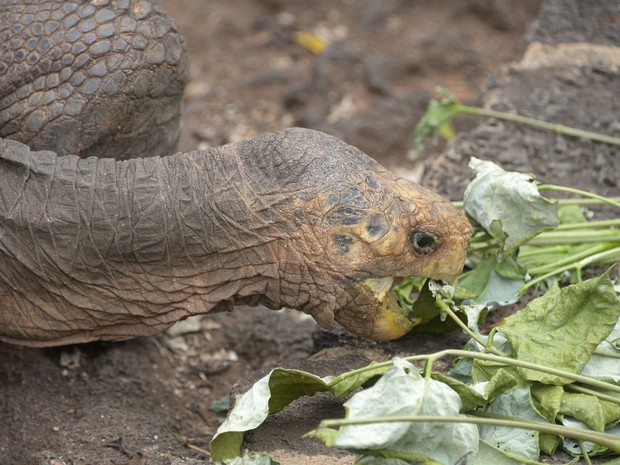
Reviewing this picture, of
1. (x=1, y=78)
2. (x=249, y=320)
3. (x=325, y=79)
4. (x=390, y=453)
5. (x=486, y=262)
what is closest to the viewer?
(x=390, y=453)

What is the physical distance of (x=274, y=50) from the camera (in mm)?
7223

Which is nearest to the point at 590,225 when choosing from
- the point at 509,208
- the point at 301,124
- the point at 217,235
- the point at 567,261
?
the point at 567,261

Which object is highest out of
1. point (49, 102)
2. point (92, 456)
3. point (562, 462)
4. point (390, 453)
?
point (49, 102)

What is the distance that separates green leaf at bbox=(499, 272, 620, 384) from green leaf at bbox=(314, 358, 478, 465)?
48cm

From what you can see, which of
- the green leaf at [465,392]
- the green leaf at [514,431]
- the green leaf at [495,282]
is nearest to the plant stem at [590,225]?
the green leaf at [495,282]

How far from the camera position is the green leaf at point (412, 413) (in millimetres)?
2629

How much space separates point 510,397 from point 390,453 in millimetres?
596

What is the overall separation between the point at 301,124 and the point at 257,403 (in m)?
3.56

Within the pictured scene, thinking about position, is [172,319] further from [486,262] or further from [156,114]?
[486,262]

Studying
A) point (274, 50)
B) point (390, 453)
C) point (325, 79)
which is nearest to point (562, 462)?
point (390, 453)

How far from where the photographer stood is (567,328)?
3184mm

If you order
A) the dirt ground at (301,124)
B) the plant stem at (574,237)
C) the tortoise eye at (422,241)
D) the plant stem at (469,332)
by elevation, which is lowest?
the dirt ground at (301,124)

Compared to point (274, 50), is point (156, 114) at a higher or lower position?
higher

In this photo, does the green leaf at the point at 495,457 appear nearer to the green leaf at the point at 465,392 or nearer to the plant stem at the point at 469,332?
the green leaf at the point at 465,392
